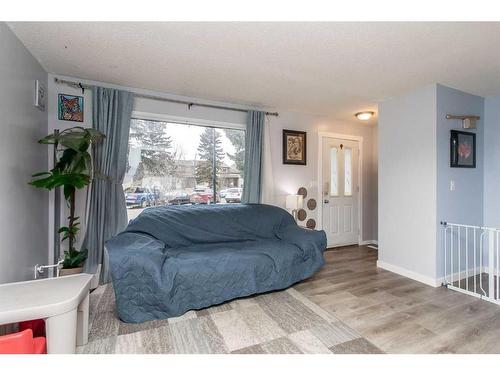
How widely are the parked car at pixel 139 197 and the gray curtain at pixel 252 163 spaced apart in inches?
51.4

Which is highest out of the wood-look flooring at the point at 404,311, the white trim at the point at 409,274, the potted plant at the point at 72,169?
the potted plant at the point at 72,169

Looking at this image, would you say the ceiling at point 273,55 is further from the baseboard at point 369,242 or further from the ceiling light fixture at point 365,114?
the baseboard at point 369,242

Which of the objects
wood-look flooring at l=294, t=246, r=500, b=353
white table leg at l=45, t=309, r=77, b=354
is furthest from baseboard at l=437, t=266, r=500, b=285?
white table leg at l=45, t=309, r=77, b=354

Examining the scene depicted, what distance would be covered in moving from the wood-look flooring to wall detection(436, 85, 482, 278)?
0.51 meters

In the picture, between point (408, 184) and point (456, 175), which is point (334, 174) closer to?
point (408, 184)

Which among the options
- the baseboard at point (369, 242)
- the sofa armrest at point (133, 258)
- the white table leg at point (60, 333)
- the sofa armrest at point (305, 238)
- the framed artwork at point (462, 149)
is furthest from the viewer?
the baseboard at point (369, 242)

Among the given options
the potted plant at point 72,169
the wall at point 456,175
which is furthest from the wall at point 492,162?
the potted plant at point 72,169

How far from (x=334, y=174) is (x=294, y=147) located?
98 cm

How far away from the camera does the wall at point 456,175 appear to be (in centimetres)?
277

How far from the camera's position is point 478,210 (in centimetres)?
316

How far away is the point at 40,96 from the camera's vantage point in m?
2.31

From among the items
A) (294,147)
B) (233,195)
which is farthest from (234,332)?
(294,147)

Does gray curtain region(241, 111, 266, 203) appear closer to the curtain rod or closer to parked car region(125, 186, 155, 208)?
the curtain rod

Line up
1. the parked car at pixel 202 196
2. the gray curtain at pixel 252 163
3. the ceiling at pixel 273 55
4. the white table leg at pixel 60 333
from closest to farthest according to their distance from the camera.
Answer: the white table leg at pixel 60 333, the ceiling at pixel 273 55, the parked car at pixel 202 196, the gray curtain at pixel 252 163
